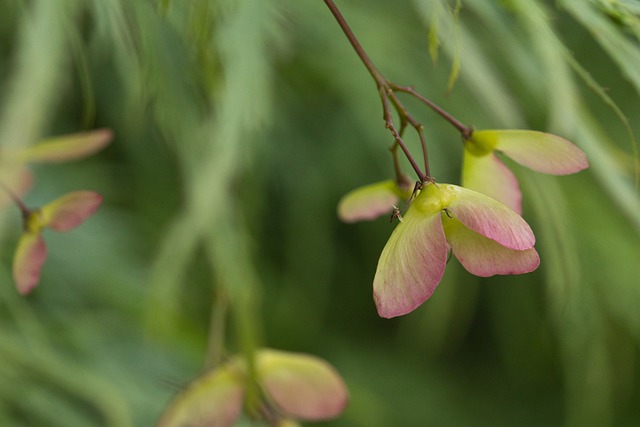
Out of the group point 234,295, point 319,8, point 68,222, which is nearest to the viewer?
point 68,222

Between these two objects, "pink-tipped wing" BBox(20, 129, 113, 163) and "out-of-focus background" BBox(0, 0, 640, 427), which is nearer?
"pink-tipped wing" BBox(20, 129, 113, 163)

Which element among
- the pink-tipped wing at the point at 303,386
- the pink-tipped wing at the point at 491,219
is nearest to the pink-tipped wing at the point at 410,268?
the pink-tipped wing at the point at 491,219

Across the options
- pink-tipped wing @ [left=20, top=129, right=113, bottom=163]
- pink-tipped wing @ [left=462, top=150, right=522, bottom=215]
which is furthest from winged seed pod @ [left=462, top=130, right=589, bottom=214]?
pink-tipped wing @ [left=20, top=129, right=113, bottom=163]

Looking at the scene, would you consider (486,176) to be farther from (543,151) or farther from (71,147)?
(71,147)

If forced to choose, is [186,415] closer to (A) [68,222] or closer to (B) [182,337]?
(A) [68,222]

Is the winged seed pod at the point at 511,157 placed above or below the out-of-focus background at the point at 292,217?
above

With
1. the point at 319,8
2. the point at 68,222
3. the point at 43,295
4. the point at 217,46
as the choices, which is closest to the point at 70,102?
the point at 43,295

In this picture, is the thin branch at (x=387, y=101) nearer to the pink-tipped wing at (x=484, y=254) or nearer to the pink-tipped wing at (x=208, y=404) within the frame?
the pink-tipped wing at (x=484, y=254)

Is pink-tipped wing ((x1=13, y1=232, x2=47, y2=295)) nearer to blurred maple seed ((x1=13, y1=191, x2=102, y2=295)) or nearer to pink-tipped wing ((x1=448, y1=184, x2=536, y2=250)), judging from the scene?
blurred maple seed ((x1=13, y1=191, x2=102, y2=295))
